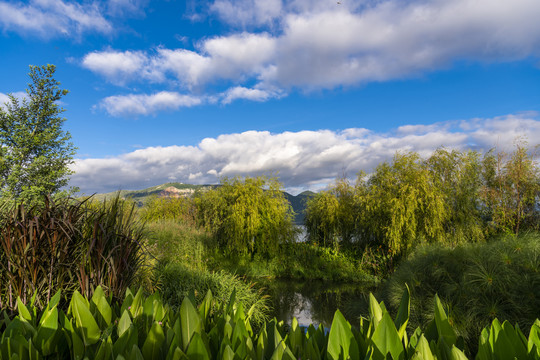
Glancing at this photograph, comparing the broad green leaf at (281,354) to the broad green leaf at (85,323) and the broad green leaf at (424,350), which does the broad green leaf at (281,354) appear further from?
the broad green leaf at (85,323)

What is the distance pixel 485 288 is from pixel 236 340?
3845 millimetres

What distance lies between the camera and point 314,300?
32.0 feet

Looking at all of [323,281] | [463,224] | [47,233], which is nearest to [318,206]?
[323,281]

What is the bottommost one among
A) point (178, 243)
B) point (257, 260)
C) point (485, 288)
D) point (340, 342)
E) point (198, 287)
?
point (257, 260)

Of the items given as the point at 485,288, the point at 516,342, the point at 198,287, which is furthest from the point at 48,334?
the point at 198,287

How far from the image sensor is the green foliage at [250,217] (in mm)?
13961

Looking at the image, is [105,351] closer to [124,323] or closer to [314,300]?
[124,323]

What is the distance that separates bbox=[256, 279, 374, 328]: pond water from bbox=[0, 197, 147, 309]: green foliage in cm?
474

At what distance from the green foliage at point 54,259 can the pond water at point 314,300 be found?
15.5ft

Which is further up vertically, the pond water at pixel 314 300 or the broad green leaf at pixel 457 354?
the broad green leaf at pixel 457 354

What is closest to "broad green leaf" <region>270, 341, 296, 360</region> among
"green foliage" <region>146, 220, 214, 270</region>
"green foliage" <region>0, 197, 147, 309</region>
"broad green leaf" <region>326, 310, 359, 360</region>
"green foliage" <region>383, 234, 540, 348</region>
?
"broad green leaf" <region>326, 310, 359, 360</region>

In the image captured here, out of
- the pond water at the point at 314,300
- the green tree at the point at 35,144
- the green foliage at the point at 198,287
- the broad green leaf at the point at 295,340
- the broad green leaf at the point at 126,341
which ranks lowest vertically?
the pond water at the point at 314,300

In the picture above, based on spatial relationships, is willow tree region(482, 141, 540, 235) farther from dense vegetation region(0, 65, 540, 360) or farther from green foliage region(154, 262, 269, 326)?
green foliage region(154, 262, 269, 326)

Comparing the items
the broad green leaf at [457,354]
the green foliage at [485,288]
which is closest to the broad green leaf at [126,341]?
the broad green leaf at [457,354]
